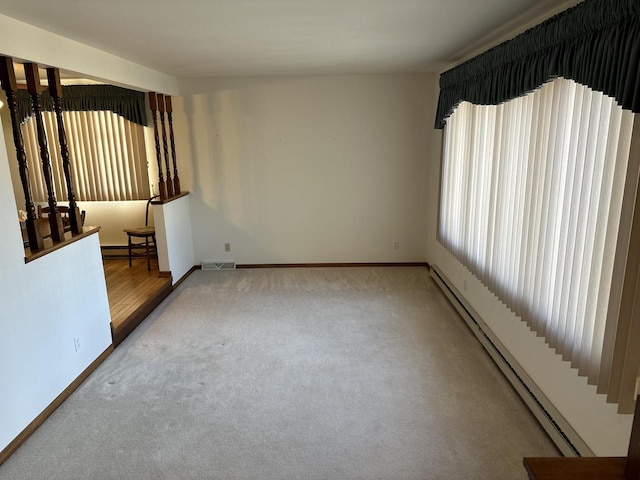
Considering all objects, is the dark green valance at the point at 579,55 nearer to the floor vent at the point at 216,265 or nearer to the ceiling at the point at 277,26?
the ceiling at the point at 277,26

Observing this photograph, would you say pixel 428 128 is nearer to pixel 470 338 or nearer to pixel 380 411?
pixel 470 338

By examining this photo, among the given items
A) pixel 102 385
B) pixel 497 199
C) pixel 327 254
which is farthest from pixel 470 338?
pixel 102 385

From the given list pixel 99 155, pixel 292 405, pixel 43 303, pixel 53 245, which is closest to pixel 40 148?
pixel 53 245

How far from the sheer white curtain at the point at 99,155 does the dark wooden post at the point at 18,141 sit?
3.02m

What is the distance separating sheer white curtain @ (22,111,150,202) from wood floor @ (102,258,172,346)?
100cm

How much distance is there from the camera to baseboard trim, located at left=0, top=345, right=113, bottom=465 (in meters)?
2.39

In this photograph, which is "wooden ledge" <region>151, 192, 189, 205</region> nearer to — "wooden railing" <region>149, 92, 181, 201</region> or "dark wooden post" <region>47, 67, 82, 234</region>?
"wooden railing" <region>149, 92, 181, 201</region>

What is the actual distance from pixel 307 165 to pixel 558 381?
12.5ft

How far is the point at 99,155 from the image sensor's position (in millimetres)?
5719

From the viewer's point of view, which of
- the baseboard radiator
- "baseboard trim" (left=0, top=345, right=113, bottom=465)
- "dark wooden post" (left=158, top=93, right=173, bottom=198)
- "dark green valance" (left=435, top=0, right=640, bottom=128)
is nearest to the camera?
"dark green valance" (left=435, top=0, right=640, bottom=128)

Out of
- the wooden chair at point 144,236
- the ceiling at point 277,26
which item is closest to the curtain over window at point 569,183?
the ceiling at point 277,26

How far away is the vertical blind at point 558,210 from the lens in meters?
1.93

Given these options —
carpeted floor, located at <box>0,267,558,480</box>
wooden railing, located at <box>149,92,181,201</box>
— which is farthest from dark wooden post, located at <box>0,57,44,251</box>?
wooden railing, located at <box>149,92,181,201</box>

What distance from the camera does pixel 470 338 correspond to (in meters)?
3.67
